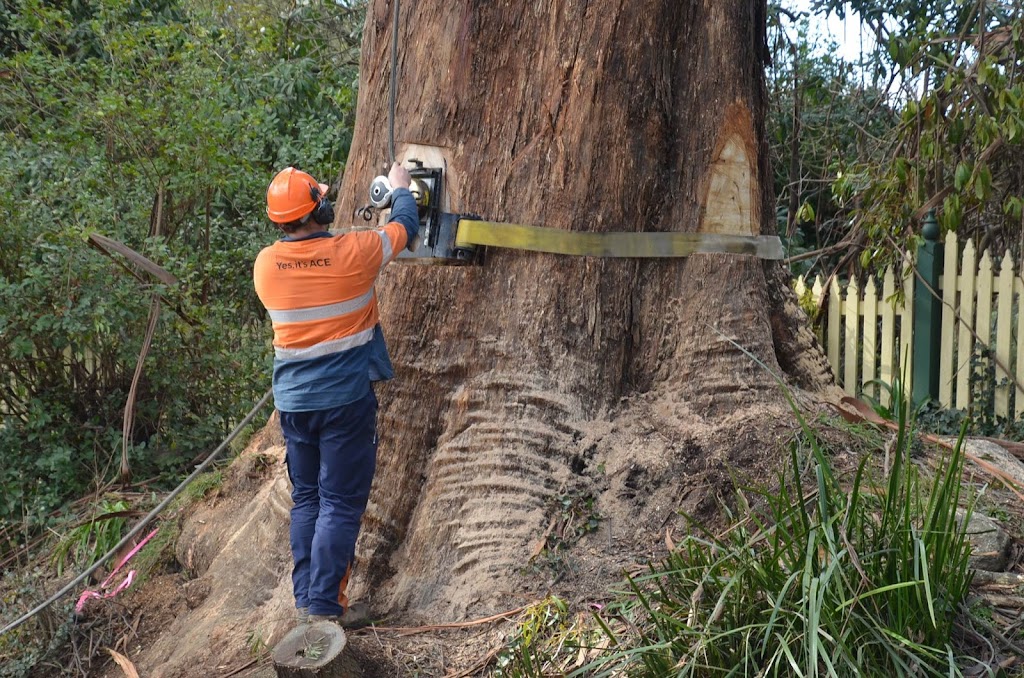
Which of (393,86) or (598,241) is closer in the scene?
(598,241)

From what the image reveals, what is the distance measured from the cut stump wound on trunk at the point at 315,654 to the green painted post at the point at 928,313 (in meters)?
5.02

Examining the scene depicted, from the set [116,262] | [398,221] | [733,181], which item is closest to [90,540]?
[116,262]

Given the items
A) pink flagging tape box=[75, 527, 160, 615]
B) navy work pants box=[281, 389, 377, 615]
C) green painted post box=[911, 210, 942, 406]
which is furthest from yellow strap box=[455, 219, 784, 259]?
green painted post box=[911, 210, 942, 406]

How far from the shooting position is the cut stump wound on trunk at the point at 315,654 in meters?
3.48

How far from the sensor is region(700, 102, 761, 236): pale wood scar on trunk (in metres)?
4.62

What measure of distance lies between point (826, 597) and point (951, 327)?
4.92m

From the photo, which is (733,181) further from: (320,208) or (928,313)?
(928,313)

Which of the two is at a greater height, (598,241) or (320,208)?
(320,208)

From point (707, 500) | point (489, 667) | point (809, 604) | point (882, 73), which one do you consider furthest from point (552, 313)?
point (882, 73)

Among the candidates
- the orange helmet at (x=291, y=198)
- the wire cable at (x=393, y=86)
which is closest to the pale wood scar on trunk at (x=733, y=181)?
the wire cable at (x=393, y=86)

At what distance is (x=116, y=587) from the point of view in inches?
204

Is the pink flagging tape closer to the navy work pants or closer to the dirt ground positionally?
the dirt ground

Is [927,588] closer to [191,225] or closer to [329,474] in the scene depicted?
[329,474]

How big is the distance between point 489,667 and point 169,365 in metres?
3.84
